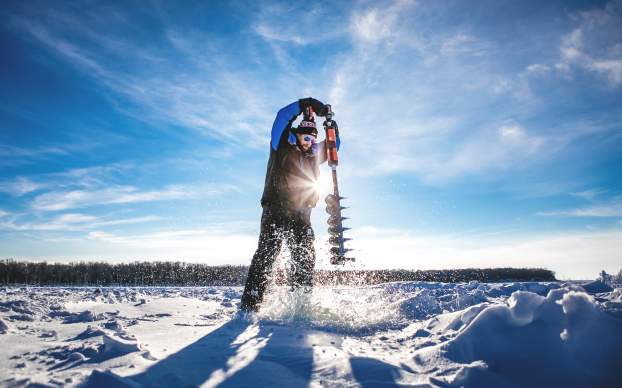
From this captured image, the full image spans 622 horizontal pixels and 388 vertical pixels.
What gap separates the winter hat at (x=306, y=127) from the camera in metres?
4.52

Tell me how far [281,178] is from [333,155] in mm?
909

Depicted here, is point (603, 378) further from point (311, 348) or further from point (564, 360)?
point (311, 348)

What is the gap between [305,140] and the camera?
178 inches

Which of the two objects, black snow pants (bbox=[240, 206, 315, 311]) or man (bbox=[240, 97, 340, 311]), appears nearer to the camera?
black snow pants (bbox=[240, 206, 315, 311])

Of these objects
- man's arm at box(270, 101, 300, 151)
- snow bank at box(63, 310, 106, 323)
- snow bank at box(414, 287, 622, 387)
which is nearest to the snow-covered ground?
snow bank at box(414, 287, 622, 387)

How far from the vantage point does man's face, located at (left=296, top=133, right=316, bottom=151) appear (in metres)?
4.53

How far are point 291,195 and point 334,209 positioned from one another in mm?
793

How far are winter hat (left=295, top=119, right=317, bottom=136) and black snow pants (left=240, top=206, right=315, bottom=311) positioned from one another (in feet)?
3.72

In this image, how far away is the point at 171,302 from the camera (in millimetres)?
4422

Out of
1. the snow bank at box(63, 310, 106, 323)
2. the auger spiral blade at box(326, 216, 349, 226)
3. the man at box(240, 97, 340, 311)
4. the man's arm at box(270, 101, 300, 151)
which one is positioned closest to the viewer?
the snow bank at box(63, 310, 106, 323)

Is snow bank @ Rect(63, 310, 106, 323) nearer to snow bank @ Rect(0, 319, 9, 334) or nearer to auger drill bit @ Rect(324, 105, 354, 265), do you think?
snow bank @ Rect(0, 319, 9, 334)

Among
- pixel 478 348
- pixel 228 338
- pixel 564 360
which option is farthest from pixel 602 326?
pixel 228 338

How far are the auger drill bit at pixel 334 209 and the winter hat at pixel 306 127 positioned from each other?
0.34 meters

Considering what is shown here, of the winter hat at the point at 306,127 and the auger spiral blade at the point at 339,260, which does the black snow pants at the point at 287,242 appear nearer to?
the auger spiral blade at the point at 339,260
